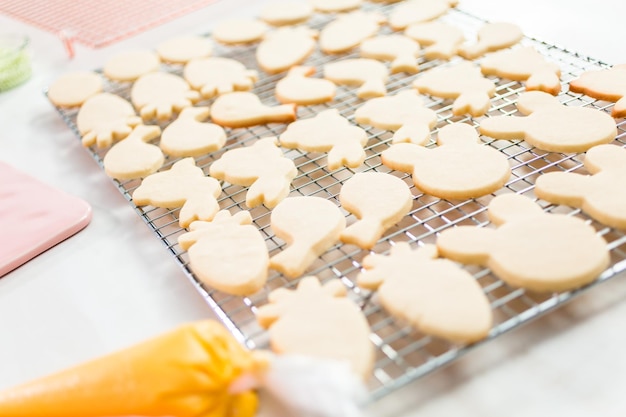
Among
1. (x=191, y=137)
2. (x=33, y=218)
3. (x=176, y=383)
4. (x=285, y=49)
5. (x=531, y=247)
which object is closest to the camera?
(x=176, y=383)

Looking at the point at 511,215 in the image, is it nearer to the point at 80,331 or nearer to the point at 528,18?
the point at 80,331

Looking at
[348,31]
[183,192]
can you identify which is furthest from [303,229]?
[348,31]

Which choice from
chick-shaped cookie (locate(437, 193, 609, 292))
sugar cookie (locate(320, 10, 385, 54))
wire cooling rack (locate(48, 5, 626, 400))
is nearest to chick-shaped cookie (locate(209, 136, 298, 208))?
wire cooling rack (locate(48, 5, 626, 400))

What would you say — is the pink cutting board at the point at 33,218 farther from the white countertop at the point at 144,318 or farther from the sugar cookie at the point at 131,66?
the sugar cookie at the point at 131,66

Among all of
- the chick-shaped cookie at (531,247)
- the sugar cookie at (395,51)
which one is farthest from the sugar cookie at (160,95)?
the chick-shaped cookie at (531,247)

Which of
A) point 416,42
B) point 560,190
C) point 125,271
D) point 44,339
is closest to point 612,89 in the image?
point 560,190

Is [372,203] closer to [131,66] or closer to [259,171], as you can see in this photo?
[259,171]

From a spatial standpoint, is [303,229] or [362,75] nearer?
[303,229]
